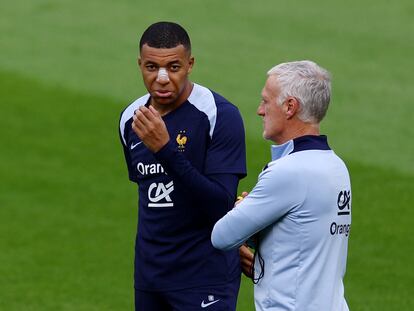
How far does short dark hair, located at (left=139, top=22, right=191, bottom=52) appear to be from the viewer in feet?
19.4

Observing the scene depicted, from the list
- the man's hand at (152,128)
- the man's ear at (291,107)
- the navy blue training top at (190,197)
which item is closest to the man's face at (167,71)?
the navy blue training top at (190,197)

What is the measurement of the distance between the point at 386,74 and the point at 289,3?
10.1 feet

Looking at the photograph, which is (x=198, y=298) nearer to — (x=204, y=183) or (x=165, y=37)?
(x=204, y=183)

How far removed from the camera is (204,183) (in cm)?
568

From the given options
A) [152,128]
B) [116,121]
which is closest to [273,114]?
[152,128]

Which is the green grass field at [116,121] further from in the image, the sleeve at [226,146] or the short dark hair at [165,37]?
the short dark hair at [165,37]

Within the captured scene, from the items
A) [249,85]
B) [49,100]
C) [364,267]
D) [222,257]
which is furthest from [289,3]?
[222,257]

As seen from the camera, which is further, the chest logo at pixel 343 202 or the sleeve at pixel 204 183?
the sleeve at pixel 204 183

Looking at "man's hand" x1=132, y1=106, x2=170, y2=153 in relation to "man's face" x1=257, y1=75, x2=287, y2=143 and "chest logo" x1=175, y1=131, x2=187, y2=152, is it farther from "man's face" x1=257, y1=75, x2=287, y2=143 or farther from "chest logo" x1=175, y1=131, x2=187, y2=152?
"man's face" x1=257, y1=75, x2=287, y2=143

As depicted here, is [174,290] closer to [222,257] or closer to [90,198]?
[222,257]

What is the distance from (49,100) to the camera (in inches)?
612

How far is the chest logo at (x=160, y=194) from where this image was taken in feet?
19.7

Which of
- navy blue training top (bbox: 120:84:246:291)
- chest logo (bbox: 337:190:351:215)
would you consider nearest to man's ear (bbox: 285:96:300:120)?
chest logo (bbox: 337:190:351:215)

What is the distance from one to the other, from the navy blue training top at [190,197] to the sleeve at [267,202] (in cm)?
61
